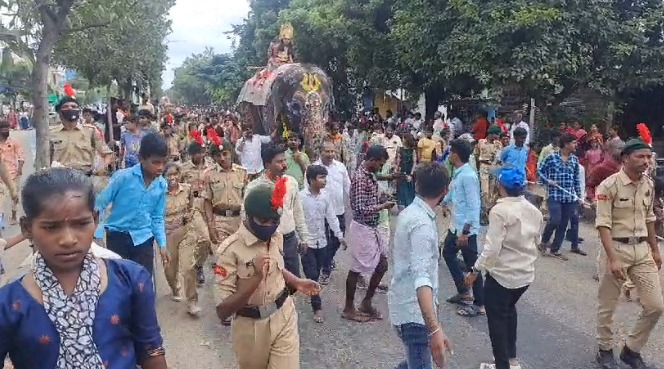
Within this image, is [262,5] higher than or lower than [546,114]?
higher

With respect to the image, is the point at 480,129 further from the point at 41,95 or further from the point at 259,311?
the point at 259,311

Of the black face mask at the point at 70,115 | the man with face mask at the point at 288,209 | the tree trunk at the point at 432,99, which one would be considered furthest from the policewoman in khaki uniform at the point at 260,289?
the tree trunk at the point at 432,99

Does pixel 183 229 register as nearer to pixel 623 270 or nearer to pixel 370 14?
pixel 623 270

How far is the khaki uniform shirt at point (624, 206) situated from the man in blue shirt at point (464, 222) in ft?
3.92

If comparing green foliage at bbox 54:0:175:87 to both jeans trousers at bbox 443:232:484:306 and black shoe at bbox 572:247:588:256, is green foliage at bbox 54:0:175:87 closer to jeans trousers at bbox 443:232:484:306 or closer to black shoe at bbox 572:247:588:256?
jeans trousers at bbox 443:232:484:306

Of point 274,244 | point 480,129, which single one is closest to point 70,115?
point 274,244

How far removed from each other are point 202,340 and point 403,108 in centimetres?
1800

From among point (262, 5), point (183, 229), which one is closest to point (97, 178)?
point (183, 229)

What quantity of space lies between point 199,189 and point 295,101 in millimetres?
6458

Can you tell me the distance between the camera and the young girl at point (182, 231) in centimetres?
593

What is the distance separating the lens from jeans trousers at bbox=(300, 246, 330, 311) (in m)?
5.91

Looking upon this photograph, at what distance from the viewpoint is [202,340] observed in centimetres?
540

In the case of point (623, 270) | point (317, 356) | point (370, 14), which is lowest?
point (317, 356)

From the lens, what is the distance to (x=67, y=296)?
74.1 inches
